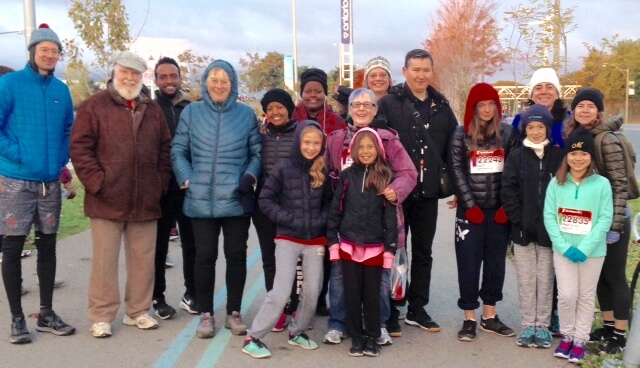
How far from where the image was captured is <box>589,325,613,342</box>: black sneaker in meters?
4.96

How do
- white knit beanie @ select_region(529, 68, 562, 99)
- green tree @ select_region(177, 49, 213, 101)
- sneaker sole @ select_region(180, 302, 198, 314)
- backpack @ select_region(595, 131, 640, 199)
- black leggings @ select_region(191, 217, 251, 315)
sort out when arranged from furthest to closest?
green tree @ select_region(177, 49, 213, 101) < sneaker sole @ select_region(180, 302, 198, 314) < white knit beanie @ select_region(529, 68, 562, 99) < black leggings @ select_region(191, 217, 251, 315) < backpack @ select_region(595, 131, 640, 199)

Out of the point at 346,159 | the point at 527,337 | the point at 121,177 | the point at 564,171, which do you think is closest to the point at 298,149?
the point at 346,159

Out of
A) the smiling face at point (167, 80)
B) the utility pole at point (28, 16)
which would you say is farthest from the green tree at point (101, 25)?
the smiling face at point (167, 80)

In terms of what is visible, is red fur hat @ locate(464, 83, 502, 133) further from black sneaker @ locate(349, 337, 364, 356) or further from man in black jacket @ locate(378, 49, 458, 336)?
black sneaker @ locate(349, 337, 364, 356)

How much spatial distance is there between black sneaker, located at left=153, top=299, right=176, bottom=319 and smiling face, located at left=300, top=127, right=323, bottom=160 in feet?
6.64

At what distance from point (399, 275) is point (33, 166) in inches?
120

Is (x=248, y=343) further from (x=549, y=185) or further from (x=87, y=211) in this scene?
(x=549, y=185)

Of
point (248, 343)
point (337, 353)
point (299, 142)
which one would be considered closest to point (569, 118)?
point (299, 142)

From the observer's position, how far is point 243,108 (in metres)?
5.40

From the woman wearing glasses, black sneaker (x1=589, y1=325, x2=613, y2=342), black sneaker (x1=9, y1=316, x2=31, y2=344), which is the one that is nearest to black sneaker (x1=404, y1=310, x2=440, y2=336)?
the woman wearing glasses

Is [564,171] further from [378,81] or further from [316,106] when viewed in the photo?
[316,106]

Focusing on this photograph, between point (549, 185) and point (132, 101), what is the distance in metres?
3.38

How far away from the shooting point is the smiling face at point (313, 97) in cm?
565

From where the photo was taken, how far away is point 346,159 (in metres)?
5.06
